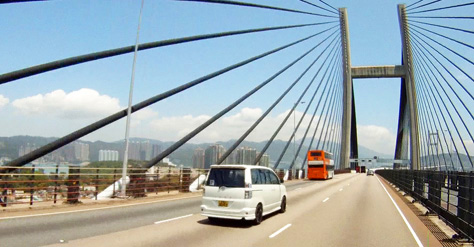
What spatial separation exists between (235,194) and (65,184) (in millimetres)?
8622

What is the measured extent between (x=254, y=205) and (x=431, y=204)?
8.97 meters

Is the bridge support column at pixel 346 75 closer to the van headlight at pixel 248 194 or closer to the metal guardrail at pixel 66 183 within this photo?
the metal guardrail at pixel 66 183

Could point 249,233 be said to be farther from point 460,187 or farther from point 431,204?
point 431,204

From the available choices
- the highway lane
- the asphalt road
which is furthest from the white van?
the highway lane

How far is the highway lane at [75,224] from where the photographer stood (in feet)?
29.1

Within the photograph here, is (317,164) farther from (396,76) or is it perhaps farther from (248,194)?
(248,194)

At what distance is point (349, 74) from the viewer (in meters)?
62.2

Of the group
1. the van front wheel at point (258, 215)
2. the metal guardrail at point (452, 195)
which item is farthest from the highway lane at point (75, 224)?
the metal guardrail at point (452, 195)

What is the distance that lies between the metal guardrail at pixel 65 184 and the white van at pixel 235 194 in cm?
672

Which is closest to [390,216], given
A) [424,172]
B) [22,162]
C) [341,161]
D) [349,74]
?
[424,172]

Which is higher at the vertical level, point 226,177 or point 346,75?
point 346,75

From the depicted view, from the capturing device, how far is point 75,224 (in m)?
11.0

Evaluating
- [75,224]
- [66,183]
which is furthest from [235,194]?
[66,183]

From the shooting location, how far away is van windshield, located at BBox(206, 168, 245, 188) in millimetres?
11344
